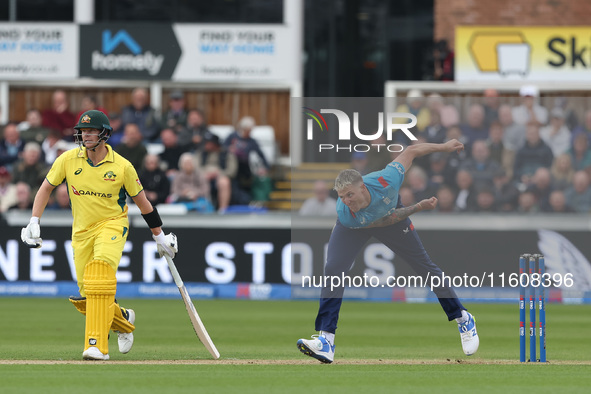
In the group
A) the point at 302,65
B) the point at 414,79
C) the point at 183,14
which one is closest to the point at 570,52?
the point at 414,79

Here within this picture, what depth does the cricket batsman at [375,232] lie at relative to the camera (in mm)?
10039

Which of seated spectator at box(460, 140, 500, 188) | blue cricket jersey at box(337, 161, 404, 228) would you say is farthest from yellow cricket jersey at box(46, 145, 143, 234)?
seated spectator at box(460, 140, 500, 188)

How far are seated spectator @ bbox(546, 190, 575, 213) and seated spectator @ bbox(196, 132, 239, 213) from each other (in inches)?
298

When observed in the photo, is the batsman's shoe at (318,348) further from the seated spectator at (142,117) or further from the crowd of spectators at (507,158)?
the seated spectator at (142,117)

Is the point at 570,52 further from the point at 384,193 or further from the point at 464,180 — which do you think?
the point at 384,193

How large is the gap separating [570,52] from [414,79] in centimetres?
325

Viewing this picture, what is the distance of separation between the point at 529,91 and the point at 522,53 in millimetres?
2381

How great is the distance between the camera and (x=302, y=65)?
81.8ft

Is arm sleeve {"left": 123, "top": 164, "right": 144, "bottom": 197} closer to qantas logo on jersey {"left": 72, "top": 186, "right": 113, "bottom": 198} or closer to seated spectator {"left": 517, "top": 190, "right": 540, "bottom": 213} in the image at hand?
qantas logo on jersey {"left": 72, "top": 186, "right": 113, "bottom": 198}

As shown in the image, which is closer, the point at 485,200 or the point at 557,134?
the point at 485,200

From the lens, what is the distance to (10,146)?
19.9m

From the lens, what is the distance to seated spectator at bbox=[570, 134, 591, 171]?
11765 millimetres

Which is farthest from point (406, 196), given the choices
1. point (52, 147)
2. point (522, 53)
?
point (522, 53)

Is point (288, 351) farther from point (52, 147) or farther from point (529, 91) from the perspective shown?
point (529, 91)
